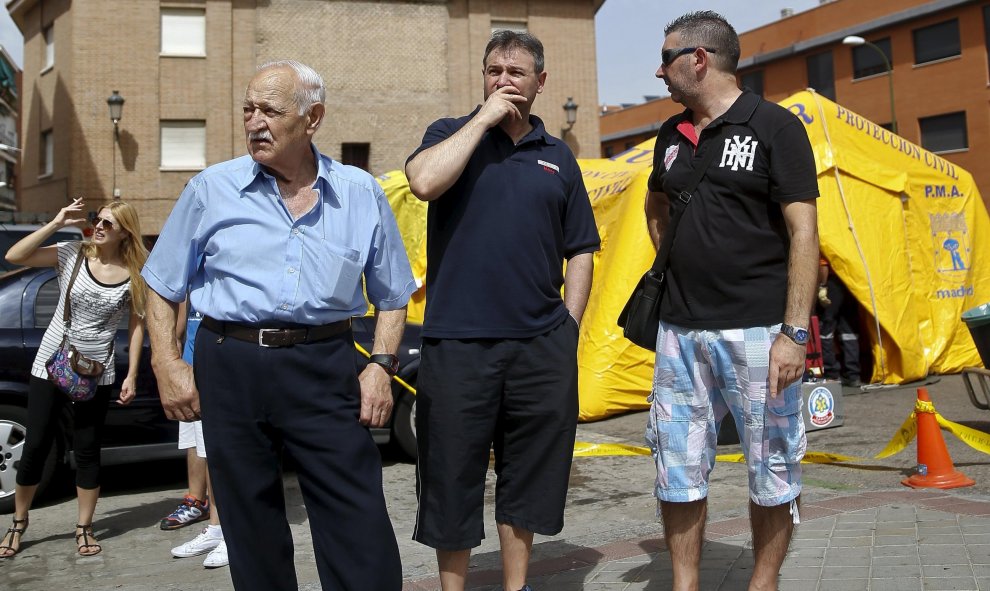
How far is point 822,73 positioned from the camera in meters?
36.9

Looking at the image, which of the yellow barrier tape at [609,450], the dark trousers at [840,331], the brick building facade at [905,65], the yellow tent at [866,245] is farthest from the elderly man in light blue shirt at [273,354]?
the brick building facade at [905,65]

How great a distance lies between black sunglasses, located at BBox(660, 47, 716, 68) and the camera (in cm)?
317

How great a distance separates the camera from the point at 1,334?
19.8ft

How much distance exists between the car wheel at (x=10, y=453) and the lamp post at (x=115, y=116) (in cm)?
1737

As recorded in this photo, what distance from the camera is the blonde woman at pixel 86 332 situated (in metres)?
4.98

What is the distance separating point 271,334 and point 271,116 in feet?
2.14

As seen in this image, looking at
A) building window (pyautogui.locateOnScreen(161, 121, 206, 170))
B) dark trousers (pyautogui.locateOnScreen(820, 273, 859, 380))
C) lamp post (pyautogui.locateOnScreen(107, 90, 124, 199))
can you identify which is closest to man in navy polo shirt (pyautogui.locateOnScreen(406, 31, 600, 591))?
dark trousers (pyautogui.locateOnScreen(820, 273, 859, 380))

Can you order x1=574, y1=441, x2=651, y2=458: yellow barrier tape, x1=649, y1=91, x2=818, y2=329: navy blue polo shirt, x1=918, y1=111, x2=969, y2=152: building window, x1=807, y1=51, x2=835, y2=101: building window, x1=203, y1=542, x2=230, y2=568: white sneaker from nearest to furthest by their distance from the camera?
x1=649, y1=91, x2=818, y2=329: navy blue polo shirt, x1=203, y1=542, x2=230, y2=568: white sneaker, x1=574, y1=441, x2=651, y2=458: yellow barrier tape, x1=918, y1=111, x2=969, y2=152: building window, x1=807, y1=51, x2=835, y2=101: building window

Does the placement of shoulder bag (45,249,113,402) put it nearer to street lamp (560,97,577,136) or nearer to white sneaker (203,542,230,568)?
white sneaker (203,542,230,568)

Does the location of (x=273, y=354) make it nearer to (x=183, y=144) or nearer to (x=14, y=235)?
(x=14, y=235)

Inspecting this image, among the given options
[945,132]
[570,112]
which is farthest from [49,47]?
[945,132]

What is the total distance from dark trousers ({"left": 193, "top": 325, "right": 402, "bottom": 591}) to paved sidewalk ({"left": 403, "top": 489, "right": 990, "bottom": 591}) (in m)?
1.23

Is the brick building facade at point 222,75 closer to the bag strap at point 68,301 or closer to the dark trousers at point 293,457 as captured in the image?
the bag strap at point 68,301

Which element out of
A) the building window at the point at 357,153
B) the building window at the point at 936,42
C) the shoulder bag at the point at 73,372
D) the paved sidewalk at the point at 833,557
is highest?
the building window at the point at 936,42
